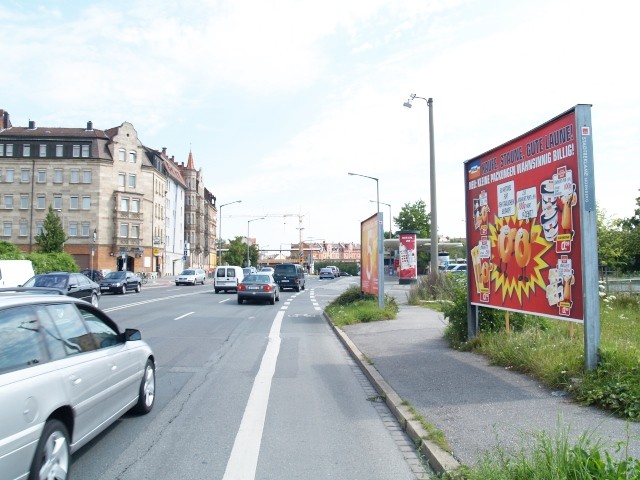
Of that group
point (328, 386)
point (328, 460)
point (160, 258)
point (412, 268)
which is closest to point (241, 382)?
point (328, 386)

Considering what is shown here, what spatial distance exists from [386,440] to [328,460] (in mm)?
867

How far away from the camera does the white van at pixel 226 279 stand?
3828cm

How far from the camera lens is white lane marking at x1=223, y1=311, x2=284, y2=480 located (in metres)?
5.10

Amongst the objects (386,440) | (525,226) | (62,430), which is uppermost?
(525,226)

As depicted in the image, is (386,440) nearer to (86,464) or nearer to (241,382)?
(86,464)

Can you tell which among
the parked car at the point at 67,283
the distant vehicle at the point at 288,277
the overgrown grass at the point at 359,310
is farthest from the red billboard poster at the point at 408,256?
the parked car at the point at 67,283

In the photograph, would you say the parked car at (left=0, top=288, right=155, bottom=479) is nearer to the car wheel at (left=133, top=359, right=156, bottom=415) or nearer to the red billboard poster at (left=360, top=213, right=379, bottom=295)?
the car wheel at (left=133, top=359, right=156, bottom=415)

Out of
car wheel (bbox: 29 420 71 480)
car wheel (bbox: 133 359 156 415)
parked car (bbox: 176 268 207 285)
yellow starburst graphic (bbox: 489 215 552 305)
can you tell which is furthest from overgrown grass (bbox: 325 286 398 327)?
parked car (bbox: 176 268 207 285)

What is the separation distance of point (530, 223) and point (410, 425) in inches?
159

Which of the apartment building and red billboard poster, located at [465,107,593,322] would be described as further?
the apartment building

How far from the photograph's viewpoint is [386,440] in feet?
19.8

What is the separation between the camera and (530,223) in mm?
8820

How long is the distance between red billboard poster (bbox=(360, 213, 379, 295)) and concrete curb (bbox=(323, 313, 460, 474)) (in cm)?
912

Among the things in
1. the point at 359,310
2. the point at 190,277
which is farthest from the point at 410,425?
the point at 190,277
